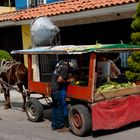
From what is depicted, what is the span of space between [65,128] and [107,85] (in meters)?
1.28

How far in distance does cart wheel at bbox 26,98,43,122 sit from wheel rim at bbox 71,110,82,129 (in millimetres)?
1354

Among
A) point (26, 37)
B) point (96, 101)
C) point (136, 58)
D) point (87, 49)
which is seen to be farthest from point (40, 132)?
point (26, 37)

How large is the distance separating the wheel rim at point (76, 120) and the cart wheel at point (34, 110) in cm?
135

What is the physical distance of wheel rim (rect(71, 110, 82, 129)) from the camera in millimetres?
8598

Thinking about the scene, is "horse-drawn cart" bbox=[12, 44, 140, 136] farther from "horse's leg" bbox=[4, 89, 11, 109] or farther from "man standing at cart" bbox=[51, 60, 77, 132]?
"horse's leg" bbox=[4, 89, 11, 109]

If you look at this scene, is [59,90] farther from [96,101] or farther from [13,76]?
[13,76]

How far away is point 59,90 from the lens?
29.5 ft

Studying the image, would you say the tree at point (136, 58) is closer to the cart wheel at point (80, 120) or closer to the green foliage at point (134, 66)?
the green foliage at point (134, 66)

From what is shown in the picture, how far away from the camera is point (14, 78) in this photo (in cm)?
1198

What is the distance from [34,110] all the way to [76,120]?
1.68 meters

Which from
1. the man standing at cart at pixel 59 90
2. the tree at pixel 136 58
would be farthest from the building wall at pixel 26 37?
the man standing at cart at pixel 59 90

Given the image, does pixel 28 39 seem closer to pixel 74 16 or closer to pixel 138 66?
pixel 74 16

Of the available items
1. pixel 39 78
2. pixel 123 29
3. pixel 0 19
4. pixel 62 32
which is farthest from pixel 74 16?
pixel 0 19

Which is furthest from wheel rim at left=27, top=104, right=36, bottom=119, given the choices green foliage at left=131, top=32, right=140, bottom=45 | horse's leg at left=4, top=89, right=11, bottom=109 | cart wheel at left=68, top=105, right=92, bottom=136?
green foliage at left=131, top=32, right=140, bottom=45
